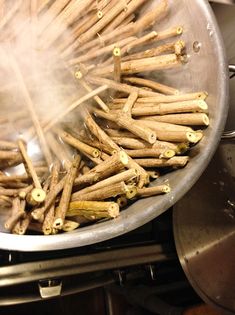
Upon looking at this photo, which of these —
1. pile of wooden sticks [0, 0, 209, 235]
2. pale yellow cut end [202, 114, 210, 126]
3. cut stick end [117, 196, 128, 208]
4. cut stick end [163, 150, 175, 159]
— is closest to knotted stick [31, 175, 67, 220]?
pile of wooden sticks [0, 0, 209, 235]

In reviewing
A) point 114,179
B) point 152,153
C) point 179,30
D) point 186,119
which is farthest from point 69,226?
point 179,30

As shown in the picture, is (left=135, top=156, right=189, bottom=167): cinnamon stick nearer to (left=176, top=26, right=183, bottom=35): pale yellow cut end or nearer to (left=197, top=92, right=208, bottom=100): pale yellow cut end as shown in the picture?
(left=197, top=92, right=208, bottom=100): pale yellow cut end

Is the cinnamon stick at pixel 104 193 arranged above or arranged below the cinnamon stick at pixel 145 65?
below

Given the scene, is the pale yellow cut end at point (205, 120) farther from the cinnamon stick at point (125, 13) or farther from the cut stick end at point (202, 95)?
the cinnamon stick at point (125, 13)

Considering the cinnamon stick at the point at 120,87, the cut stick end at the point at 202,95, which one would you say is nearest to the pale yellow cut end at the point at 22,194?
the cinnamon stick at the point at 120,87

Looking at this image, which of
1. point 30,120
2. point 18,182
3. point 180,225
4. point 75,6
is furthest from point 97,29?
point 180,225

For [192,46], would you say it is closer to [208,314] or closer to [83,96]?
[83,96]

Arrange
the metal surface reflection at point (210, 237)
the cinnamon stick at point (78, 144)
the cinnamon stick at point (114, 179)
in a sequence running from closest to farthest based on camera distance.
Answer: the cinnamon stick at point (114, 179), the cinnamon stick at point (78, 144), the metal surface reflection at point (210, 237)
